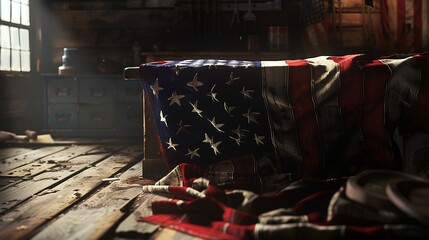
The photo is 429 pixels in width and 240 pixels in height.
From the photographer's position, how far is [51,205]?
2.55m

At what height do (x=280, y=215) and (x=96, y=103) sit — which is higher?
(x=96, y=103)

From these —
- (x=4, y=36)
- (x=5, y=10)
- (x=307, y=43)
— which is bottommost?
(x=307, y=43)

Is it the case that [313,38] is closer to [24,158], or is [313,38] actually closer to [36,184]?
[24,158]

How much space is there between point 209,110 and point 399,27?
4.30 meters

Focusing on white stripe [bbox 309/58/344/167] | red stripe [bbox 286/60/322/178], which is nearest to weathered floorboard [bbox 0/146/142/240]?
red stripe [bbox 286/60/322/178]

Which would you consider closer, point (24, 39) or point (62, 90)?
point (62, 90)

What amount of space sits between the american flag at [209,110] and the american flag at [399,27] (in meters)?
3.94

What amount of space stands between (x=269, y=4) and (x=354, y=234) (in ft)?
16.1

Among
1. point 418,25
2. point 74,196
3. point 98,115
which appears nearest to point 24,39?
point 98,115

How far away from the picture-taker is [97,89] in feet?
19.0

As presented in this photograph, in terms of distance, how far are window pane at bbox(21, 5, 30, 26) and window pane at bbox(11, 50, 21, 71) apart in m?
0.51

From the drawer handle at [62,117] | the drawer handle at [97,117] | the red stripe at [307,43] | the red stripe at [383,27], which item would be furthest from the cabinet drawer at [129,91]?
the red stripe at [383,27]

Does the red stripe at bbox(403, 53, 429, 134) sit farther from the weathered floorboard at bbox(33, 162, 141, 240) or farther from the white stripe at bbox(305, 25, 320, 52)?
the white stripe at bbox(305, 25, 320, 52)

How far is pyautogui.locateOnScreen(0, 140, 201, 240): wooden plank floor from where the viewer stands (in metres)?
2.07
